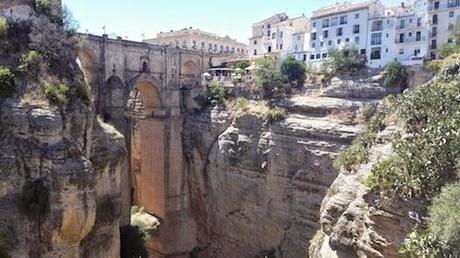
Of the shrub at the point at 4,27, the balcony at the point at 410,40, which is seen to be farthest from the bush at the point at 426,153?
the balcony at the point at 410,40

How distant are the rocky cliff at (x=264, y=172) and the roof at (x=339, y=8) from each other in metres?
11.1

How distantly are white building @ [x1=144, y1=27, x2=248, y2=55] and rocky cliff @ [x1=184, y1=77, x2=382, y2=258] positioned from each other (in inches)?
1159

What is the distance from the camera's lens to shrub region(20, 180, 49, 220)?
50.6 feet

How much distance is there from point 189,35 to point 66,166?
164 ft

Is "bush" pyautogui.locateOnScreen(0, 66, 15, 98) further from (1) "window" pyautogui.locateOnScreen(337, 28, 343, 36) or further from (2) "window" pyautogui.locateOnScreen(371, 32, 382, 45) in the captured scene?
(1) "window" pyautogui.locateOnScreen(337, 28, 343, 36)

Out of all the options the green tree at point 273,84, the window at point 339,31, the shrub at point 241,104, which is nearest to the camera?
the shrub at point 241,104

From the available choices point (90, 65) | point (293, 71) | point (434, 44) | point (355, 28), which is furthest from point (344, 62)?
point (90, 65)

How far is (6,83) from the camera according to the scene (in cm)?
1584

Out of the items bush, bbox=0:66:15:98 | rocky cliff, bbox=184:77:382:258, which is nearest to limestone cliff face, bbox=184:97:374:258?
rocky cliff, bbox=184:77:382:258

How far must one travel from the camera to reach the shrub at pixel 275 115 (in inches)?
1244

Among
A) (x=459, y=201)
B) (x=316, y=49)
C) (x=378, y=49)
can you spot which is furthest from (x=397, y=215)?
(x=316, y=49)

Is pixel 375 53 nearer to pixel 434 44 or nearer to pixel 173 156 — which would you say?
pixel 434 44

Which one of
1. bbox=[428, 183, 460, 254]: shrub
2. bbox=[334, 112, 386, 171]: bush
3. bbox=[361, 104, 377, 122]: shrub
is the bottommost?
bbox=[428, 183, 460, 254]: shrub

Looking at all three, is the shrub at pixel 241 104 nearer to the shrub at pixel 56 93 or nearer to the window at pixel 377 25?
the window at pixel 377 25
